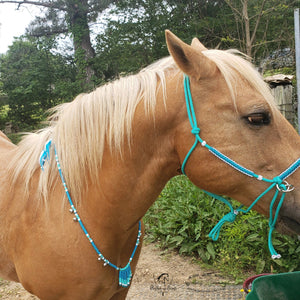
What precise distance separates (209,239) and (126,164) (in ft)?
8.52

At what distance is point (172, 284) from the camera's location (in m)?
3.42

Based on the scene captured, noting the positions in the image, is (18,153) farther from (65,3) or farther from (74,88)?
(65,3)

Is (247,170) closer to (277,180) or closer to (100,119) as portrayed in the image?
(277,180)

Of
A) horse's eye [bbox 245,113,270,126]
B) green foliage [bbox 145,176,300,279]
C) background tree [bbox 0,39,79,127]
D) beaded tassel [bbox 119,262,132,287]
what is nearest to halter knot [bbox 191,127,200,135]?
horse's eye [bbox 245,113,270,126]

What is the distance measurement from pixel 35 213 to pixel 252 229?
2.58 metres

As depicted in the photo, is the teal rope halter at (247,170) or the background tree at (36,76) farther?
the background tree at (36,76)

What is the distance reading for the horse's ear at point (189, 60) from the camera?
1.26 metres

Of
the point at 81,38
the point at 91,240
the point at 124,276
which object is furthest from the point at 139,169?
the point at 81,38

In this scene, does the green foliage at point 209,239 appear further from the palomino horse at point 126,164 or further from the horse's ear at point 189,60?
the horse's ear at point 189,60

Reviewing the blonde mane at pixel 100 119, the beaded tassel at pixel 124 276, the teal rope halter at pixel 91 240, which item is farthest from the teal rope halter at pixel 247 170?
the beaded tassel at pixel 124 276

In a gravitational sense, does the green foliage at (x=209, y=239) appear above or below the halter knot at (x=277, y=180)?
below

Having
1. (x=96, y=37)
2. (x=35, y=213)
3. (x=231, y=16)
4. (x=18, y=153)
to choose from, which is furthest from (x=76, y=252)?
(x=96, y=37)

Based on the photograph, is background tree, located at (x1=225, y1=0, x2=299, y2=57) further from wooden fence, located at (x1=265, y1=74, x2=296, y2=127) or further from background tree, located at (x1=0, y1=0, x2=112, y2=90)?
background tree, located at (x1=0, y1=0, x2=112, y2=90)

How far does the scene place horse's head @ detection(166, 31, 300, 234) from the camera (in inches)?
49.2
